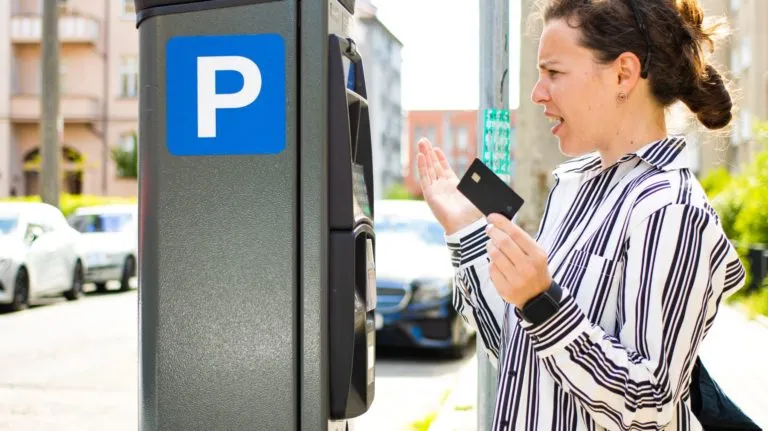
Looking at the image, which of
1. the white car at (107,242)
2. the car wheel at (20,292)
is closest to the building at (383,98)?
the white car at (107,242)

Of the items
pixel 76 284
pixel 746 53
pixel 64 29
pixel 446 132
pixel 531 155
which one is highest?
pixel 446 132

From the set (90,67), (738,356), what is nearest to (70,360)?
(738,356)

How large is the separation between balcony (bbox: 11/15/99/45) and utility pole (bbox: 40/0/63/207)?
1964 centimetres

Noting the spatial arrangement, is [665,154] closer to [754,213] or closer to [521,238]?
[521,238]

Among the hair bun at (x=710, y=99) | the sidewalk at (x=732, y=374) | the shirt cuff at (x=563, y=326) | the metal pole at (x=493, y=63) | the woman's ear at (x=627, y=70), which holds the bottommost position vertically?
the sidewalk at (x=732, y=374)

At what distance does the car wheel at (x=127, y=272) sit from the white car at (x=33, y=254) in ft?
7.92

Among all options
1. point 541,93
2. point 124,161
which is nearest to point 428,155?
point 541,93

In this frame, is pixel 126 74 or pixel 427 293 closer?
pixel 427 293

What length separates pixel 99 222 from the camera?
18641 mm

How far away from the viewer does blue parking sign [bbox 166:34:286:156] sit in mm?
2248

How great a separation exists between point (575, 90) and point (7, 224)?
1339cm

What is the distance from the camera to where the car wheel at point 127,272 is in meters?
18.7

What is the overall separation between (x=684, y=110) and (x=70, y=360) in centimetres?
893

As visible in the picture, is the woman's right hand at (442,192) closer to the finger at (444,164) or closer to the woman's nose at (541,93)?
the finger at (444,164)
